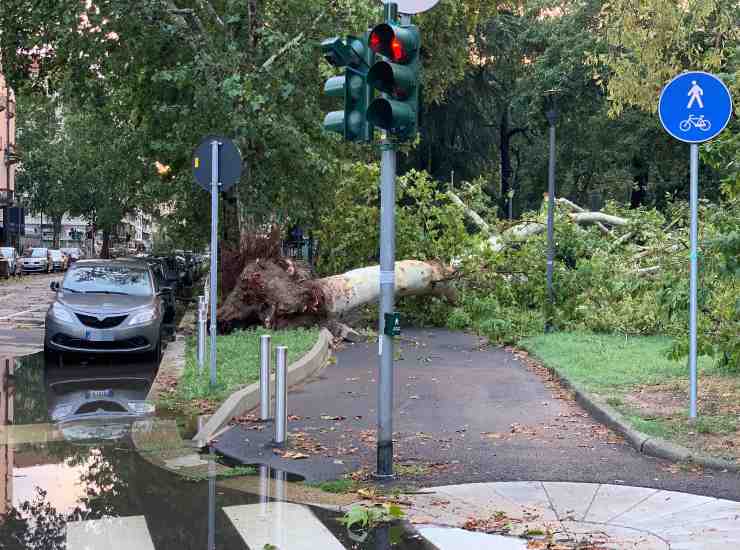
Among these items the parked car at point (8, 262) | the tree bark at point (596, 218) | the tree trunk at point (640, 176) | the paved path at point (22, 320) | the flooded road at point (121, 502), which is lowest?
the flooded road at point (121, 502)

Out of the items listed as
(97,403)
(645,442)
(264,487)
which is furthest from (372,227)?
(264,487)

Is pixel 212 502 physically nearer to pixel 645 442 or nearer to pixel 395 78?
pixel 395 78

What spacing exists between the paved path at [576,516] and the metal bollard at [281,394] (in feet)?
6.92

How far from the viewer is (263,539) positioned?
6152 mm

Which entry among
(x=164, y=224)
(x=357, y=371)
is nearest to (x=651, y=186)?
(x=164, y=224)

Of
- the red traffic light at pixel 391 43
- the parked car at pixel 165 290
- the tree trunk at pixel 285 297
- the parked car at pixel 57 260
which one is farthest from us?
the parked car at pixel 57 260

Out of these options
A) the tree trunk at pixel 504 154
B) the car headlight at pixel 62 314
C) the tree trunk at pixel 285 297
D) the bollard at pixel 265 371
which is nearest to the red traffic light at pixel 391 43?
the bollard at pixel 265 371

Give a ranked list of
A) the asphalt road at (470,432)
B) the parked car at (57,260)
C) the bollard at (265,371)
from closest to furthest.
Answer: the asphalt road at (470,432), the bollard at (265,371), the parked car at (57,260)

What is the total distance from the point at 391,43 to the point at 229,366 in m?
6.72

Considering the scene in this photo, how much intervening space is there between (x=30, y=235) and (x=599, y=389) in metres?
94.4

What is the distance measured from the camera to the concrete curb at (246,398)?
31.5 ft

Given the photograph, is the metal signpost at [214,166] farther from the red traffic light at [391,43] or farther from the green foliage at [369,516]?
the green foliage at [369,516]

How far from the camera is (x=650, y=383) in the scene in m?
12.3

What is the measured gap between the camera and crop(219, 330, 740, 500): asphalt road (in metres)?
7.95
